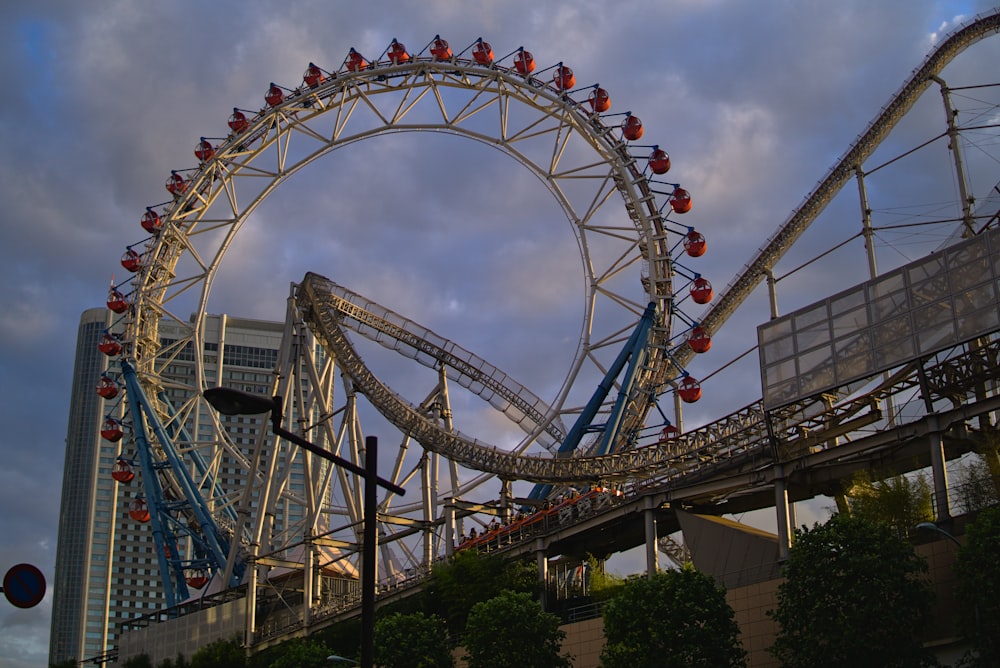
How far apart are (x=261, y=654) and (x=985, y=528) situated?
91.6 feet

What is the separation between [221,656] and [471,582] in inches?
460

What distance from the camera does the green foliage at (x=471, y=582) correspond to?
40.6 m

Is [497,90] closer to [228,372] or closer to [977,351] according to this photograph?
[977,351]

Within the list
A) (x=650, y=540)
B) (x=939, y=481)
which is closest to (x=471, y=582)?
(x=650, y=540)

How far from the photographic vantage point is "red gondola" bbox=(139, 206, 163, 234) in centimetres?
5912

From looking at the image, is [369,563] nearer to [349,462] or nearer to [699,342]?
[349,462]

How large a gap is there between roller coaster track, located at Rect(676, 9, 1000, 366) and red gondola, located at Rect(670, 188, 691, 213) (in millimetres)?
4506

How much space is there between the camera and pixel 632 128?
173 ft

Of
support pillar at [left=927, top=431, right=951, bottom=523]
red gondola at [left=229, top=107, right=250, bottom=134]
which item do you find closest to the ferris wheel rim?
red gondola at [left=229, top=107, right=250, bottom=134]

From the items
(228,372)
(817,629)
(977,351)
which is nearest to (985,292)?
(977,351)

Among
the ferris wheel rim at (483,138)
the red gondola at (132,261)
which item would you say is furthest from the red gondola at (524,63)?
the red gondola at (132,261)

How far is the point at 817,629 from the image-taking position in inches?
1113

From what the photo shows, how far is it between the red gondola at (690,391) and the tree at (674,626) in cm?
1828

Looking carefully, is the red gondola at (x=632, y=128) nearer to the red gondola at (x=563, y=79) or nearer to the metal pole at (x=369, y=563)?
the red gondola at (x=563, y=79)
